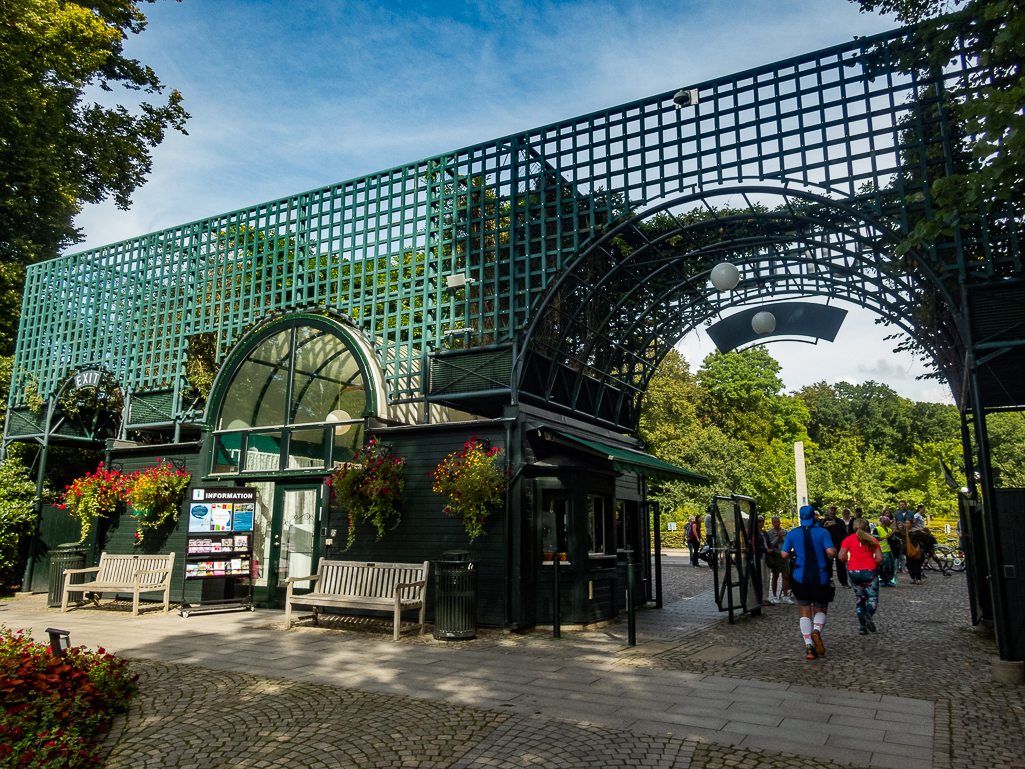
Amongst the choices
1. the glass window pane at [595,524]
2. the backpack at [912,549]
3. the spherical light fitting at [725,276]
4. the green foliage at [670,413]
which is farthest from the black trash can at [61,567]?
the green foliage at [670,413]

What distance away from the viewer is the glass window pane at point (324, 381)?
1334 cm

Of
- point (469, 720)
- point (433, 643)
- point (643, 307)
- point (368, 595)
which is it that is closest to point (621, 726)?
point (469, 720)

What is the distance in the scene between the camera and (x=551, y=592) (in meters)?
10.6

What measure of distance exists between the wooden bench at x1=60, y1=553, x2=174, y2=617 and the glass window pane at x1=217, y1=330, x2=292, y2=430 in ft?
9.76

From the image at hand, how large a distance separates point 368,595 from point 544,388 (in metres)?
4.57

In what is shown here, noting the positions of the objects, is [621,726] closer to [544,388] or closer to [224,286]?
[544,388]

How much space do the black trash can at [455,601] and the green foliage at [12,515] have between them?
11.5m

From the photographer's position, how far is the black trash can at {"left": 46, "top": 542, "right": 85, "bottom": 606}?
13.0 metres

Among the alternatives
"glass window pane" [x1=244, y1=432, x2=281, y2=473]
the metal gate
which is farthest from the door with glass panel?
the metal gate

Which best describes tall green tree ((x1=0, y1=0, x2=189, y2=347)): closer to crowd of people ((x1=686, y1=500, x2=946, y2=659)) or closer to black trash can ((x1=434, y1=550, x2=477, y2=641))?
black trash can ((x1=434, y1=550, x2=477, y2=641))

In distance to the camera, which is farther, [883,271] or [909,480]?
[909,480]

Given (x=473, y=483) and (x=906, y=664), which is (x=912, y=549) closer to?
(x=906, y=664)

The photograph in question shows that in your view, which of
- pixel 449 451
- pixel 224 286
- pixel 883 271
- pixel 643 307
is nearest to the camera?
pixel 883 271

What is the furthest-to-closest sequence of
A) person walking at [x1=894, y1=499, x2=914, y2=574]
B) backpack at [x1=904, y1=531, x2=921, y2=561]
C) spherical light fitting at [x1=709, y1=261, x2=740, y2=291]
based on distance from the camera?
1. person walking at [x1=894, y1=499, x2=914, y2=574]
2. backpack at [x1=904, y1=531, x2=921, y2=561]
3. spherical light fitting at [x1=709, y1=261, x2=740, y2=291]
